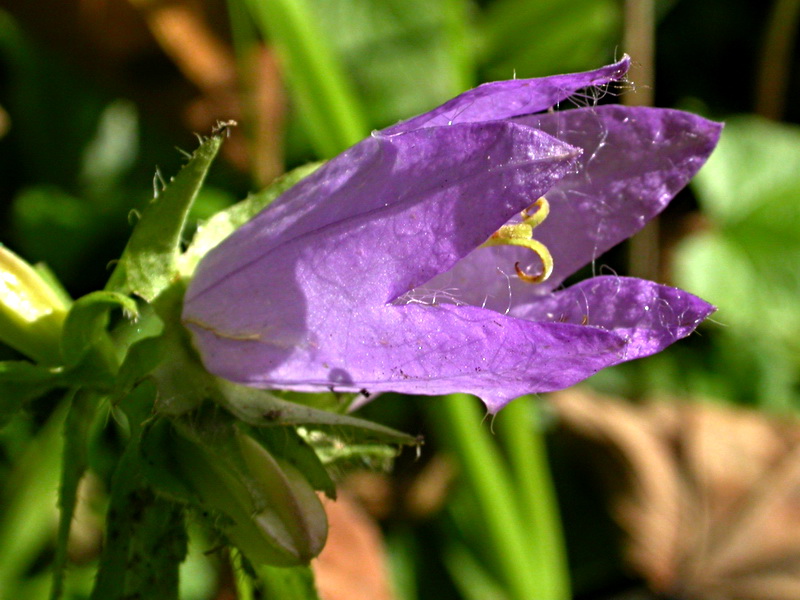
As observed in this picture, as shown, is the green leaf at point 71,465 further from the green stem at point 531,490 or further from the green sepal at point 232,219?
the green stem at point 531,490

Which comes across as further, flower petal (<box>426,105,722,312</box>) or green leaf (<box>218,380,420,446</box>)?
flower petal (<box>426,105,722,312</box>)

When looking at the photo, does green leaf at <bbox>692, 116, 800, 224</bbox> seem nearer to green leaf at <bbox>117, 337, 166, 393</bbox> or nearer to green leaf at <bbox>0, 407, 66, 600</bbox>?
green leaf at <bbox>0, 407, 66, 600</bbox>

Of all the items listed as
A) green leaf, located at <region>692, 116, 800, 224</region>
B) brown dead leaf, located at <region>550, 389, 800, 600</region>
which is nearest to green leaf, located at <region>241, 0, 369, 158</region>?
brown dead leaf, located at <region>550, 389, 800, 600</region>

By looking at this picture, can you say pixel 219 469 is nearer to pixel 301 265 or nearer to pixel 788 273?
pixel 301 265

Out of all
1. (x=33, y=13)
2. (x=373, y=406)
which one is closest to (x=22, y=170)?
(x=33, y=13)

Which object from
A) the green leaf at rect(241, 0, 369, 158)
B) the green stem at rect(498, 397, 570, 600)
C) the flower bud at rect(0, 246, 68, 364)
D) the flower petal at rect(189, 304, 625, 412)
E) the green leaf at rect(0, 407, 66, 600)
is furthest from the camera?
the green stem at rect(498, 397, 570, 600)
